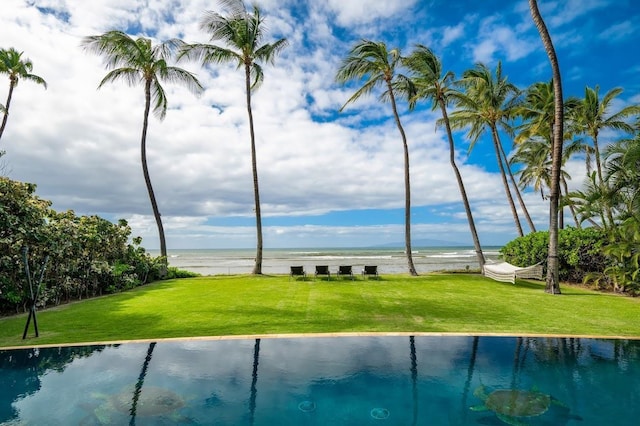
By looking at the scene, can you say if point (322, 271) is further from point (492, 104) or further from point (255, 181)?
point (492, 104)

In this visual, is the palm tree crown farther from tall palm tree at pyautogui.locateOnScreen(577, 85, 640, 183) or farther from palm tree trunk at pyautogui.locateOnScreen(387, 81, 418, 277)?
tall palm tree at pyautogui.locateOnScreen(577, 85, 640, 183)

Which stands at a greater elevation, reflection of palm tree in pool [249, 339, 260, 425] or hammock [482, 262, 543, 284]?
hammock [482, 262, 543, 284]

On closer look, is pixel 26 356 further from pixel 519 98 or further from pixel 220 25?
pixel 519 98

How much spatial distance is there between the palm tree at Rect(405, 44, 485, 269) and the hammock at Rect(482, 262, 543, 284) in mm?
1546

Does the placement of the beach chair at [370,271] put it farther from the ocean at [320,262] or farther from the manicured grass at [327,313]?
the ocean at [320,262]

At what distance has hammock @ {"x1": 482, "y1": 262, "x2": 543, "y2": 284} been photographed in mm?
15023

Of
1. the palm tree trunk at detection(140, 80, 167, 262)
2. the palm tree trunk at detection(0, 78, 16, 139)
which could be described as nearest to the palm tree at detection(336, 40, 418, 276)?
the palm tree trunk at detection(140, 80, 167, 262)

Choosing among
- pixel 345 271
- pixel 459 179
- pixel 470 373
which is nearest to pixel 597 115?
pixel 459 179

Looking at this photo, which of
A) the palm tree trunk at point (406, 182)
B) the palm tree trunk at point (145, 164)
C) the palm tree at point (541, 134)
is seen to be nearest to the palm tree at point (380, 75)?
the palm tree trunk at point (406, 182)

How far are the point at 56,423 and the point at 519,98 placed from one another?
25104 mm

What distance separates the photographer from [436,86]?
61.1 ft

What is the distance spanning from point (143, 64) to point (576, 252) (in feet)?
74.0

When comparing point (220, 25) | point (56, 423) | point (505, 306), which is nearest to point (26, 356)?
point (56, 423)

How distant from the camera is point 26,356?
649 centimetres
